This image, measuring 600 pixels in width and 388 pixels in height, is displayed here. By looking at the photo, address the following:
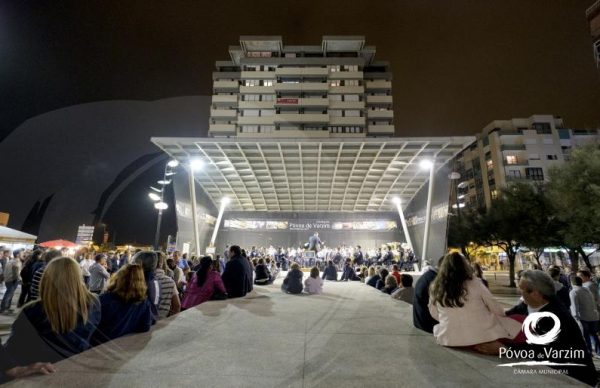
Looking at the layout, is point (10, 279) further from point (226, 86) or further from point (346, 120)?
point (226, 86)

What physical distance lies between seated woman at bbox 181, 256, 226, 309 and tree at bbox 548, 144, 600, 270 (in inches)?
728

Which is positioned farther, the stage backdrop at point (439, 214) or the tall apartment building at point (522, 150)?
the tall apartment building at point (522, 150)

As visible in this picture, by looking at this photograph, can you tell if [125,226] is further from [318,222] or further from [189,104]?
[318,222]

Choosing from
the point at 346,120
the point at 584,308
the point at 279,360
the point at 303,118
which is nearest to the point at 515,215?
the point at 584,308

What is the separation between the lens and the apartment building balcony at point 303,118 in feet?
149

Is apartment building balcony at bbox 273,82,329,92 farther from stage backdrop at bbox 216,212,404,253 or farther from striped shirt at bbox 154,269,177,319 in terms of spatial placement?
striped shirt at bbox 154,269,177,319

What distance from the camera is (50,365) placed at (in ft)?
7.68

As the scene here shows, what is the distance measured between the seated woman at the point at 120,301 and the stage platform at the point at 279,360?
0.16 metres

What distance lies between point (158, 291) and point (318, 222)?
33250 mm

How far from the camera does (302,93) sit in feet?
155

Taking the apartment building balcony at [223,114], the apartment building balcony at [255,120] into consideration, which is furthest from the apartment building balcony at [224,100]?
the apartment building balcony at [255,120]

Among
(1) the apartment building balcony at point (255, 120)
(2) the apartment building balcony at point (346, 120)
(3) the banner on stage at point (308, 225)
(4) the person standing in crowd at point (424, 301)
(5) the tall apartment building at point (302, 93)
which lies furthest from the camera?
(5) the tall apartment building at point (302, 93)

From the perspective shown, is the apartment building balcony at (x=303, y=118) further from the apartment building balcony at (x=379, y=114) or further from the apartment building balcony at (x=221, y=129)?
the apartment building balcony at (x=221, y=129)

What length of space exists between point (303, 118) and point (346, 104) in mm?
7958
